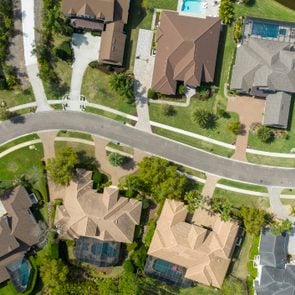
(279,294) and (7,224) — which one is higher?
(7,224)

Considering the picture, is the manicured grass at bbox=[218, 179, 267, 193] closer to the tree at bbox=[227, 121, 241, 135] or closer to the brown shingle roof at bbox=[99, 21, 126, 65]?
the tree at bbox=[227, 121, 241, 135]

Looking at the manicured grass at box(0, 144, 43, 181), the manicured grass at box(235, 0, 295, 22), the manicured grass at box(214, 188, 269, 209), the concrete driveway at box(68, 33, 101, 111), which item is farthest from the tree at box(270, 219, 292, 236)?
the manicured grass at box(0, 144, 43, 181)

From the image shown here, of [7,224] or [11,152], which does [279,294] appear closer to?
[7,224]

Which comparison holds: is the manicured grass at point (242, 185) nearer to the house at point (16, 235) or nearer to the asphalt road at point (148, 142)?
the asphalt road at point (148, 142)

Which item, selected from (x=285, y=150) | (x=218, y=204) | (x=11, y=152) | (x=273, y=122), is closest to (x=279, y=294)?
(x=218, y=204)

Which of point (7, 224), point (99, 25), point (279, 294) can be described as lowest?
point (279, 294)
